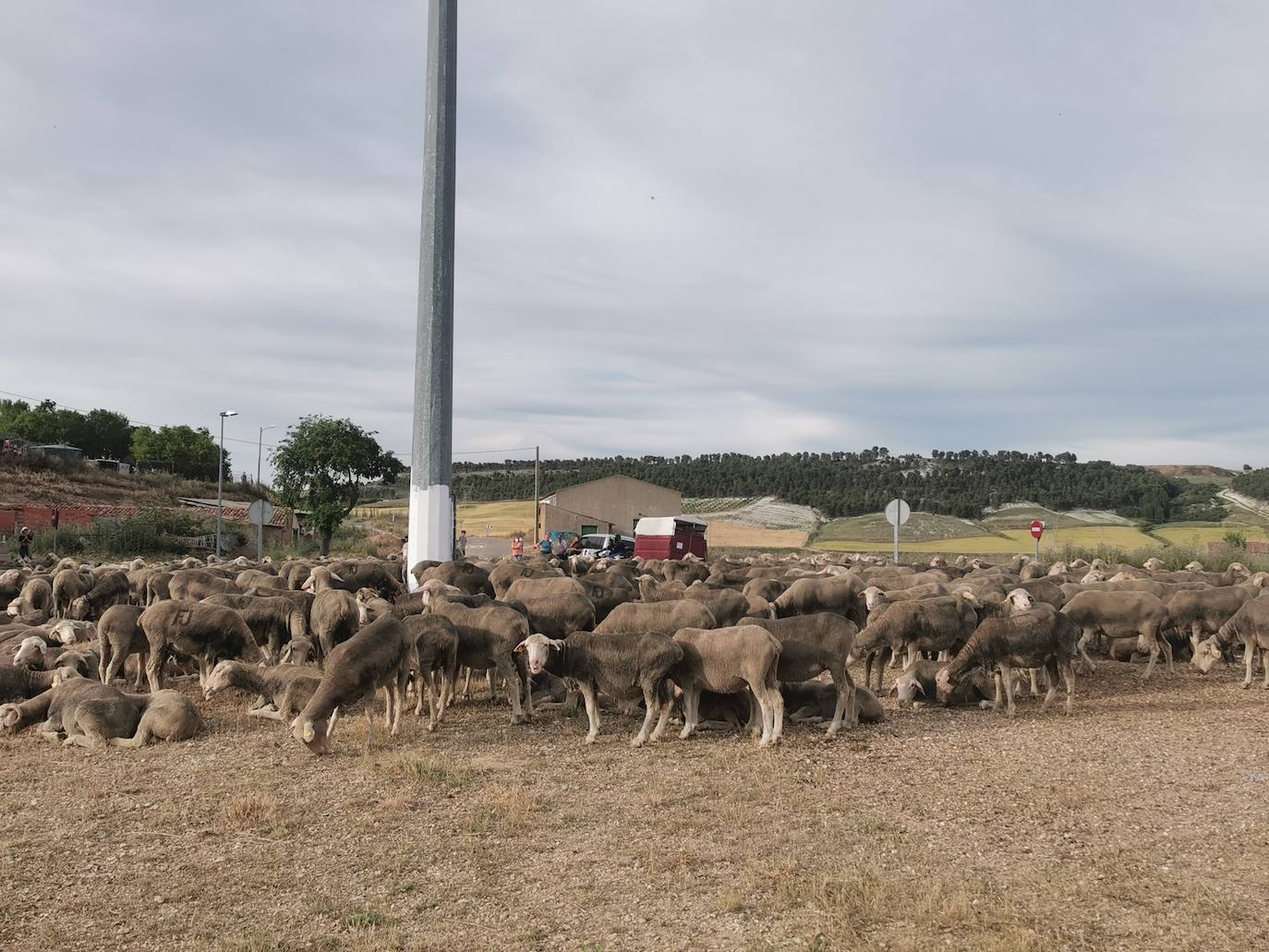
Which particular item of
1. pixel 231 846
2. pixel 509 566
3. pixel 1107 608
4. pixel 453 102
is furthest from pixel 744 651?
pixel 453 102

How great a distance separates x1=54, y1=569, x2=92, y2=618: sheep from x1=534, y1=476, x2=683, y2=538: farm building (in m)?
71.5

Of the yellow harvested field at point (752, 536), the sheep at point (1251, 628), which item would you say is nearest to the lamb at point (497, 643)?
the sheep at point (1251, 628)

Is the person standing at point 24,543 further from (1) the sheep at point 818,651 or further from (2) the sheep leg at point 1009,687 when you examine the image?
(2) the sheep leg at point 1009,687

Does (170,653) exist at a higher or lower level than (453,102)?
lower

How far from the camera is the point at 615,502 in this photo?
97.2 metres

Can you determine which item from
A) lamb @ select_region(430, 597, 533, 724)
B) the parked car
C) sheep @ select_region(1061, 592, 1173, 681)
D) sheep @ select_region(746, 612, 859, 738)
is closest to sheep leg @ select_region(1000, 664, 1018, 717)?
sheep @ select_region(746, 612, 859, 738)

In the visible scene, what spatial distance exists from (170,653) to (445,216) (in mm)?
13471

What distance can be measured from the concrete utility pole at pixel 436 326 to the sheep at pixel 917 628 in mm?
12728

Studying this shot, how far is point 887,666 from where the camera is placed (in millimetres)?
18062

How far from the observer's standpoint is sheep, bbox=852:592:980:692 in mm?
14844

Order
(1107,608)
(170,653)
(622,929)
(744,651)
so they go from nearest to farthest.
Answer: (622,929), (744,651), (170,653), (1107,608)

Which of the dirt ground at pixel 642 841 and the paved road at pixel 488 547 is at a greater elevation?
the dirt ground at pixel 642 841

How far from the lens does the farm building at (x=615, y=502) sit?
95.2 metres

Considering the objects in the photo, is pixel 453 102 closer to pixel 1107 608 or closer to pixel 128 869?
pixel 1107 608
